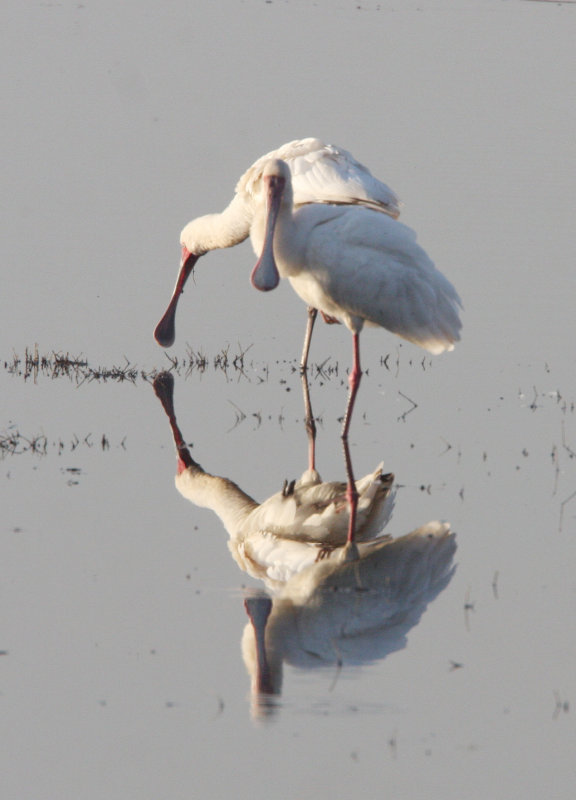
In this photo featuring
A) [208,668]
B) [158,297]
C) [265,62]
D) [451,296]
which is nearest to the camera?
[208,668]

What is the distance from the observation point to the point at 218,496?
8.98m

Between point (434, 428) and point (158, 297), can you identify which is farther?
point (158, 297)

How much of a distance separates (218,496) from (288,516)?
21.0 inches

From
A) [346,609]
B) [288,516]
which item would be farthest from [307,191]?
[346,609]

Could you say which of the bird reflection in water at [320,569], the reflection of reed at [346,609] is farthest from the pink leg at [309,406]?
the reflection of reed at [346,609]

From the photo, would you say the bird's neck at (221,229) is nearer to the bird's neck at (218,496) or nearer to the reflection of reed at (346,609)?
the bird's neck at (218,496)

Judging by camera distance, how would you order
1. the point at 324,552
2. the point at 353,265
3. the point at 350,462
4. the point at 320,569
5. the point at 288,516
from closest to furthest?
1. the point at 320,569
2. the point at 324,552
3. the point at 288,516
4. the point at 350,462
5. the point at 353,265

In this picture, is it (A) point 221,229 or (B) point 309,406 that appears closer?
(B) point 309,406

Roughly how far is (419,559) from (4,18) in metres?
→ 27.1

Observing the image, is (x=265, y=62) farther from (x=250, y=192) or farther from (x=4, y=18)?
(x=250, y=192)

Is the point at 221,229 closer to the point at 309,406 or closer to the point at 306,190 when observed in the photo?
the point at 306,190

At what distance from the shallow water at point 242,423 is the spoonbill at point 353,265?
0.84m

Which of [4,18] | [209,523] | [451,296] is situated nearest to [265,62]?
[4,18]

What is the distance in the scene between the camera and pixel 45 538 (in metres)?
7.85
